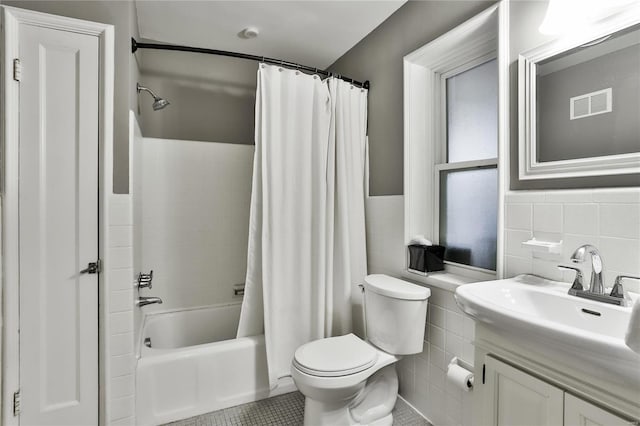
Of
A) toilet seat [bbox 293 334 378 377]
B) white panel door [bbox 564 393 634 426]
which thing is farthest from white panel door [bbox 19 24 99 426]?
white panel door [bbox 564 393 634 426]

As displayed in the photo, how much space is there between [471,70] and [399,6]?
2.08ft

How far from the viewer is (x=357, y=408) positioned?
1770mm

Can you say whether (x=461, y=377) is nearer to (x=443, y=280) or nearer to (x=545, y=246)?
(x=443, y=280)

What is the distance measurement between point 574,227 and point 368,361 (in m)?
1.07

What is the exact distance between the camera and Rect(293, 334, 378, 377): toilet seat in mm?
1547

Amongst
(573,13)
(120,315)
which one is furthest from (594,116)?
(120,315)

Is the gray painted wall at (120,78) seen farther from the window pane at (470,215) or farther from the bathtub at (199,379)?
the window pane at (470,215)

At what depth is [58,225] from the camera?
1537mm

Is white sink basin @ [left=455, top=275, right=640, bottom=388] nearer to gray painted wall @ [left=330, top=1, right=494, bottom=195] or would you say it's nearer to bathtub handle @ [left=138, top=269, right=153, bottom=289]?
gray painted wall @ [left=330, top=1, right=494, bottom=195]

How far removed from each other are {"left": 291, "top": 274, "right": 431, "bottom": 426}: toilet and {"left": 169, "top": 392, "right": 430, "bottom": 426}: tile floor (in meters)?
0.14

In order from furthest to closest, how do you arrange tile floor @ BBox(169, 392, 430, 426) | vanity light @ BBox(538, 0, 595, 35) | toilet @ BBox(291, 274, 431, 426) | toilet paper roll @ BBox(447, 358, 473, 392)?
tile floor @ BBox(169, 392, 430, 426) → toilet @ BBox(291, 274, 431, 426) → toilet paper roll @ BBox(447, 358, 473, 392) → vanity light @ BBox(538, 0, 595, 35)

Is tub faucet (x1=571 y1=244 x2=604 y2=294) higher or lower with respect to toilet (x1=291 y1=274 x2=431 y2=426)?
higher

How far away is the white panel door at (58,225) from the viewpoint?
1.49 metres

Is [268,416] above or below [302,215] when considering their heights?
below
